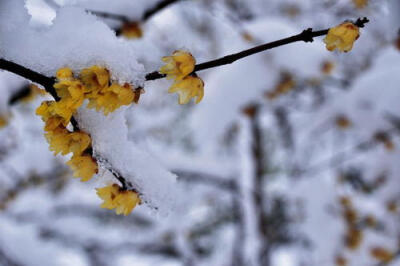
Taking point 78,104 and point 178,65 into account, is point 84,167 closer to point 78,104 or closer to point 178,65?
point 78,104

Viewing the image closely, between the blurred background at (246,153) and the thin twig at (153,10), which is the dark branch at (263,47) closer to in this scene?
the blurred background at (246,153)

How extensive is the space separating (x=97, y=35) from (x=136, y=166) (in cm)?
29

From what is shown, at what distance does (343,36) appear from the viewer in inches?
26.5

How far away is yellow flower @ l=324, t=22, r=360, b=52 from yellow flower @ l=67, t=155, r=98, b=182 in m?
0.51

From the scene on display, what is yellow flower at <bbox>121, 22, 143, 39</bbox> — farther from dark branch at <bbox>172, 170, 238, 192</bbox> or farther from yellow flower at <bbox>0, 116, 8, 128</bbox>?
dark branch at <bbox>172, 170, 238, 192</bbox>

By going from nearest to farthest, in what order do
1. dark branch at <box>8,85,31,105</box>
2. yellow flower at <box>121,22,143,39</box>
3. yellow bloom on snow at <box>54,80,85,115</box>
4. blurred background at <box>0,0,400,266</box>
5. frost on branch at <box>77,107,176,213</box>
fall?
1. yellow bloom on snow at <box>54,80,85,115</box>
2. frost on branch at <box>77,107,176,213</box>
3. dark branch at <box>8,85,31,105</box>
4. yellow flower at <box>121,22,143,39</box>
5. blurred background at <box>0,0,400,266</box>

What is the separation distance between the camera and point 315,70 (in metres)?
3.03

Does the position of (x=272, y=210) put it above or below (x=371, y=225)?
above

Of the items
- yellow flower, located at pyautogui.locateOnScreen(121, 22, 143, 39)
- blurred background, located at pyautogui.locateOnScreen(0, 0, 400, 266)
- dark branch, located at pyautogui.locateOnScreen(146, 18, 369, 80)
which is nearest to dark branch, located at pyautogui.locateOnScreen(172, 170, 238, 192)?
blurred background, located at pyautogui.locateOnScreen(0, 0, 400, 266)

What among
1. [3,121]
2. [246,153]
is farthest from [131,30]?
[246,153]

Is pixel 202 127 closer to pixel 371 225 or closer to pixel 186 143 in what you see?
pixel 371 225

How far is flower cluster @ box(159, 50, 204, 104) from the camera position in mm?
695

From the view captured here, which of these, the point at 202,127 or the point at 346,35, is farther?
the point at 202,127

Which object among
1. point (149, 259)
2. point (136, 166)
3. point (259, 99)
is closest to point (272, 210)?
point (149, 259)
